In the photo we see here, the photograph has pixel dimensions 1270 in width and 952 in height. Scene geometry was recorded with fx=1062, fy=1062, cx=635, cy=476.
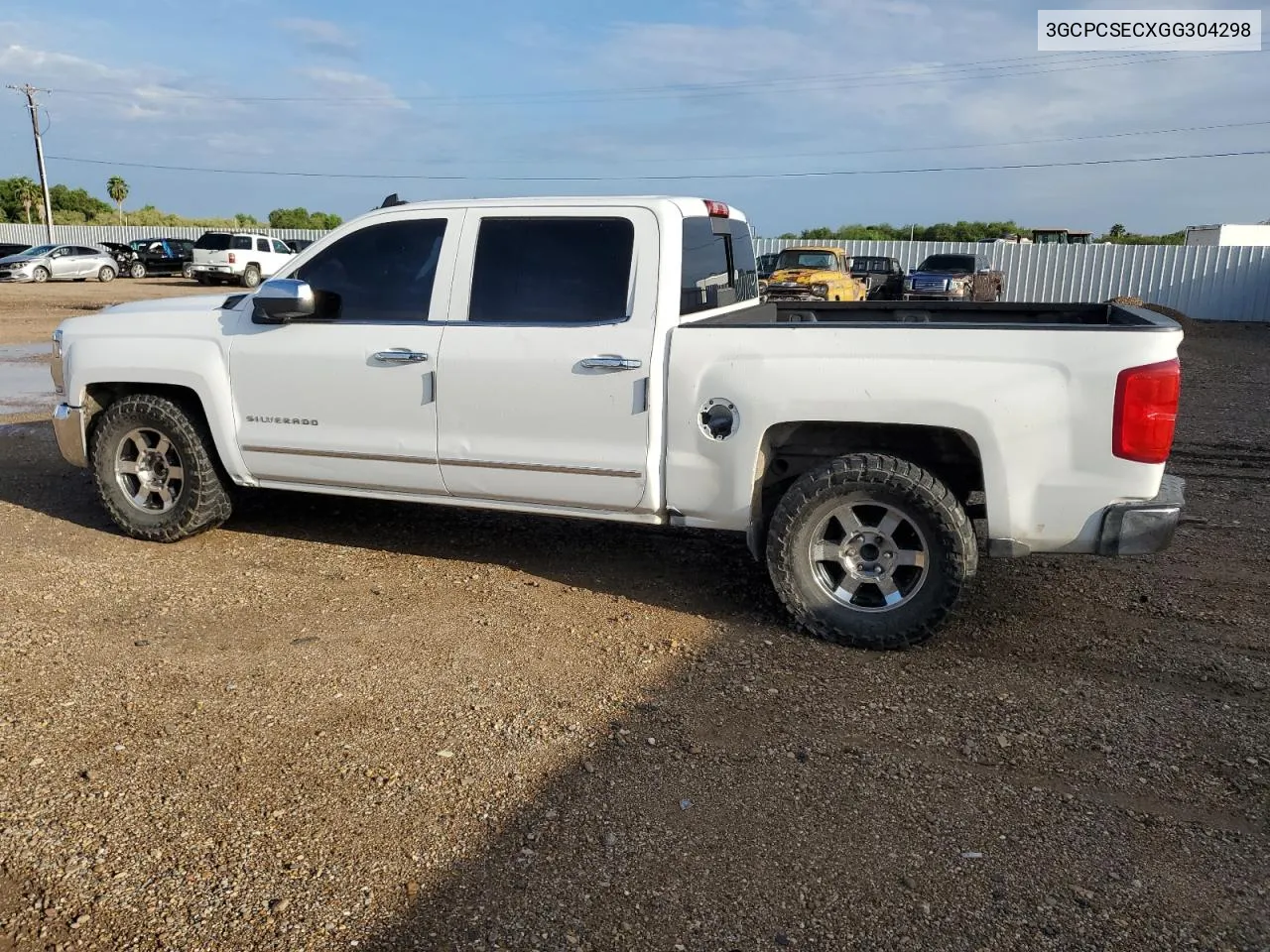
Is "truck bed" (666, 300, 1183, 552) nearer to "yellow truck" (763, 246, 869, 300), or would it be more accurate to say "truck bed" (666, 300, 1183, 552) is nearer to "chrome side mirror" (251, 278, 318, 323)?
"chrome side mirror" (251, 278, 318, 323)

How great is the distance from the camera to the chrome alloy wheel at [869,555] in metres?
4.68

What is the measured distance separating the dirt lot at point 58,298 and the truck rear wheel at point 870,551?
1190 centimetres

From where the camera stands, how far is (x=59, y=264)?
35625 mm

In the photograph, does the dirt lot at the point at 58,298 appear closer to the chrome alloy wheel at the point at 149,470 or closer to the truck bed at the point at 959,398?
the chrome alloy wheel at the point at 149,470

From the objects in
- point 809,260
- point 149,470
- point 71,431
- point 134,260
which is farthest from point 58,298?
point 149,470

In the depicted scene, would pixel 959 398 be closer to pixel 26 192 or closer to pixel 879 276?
pixel 879 276

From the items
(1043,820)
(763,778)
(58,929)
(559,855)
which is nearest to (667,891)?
(559,855)

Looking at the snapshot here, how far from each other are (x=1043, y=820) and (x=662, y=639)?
1921mm

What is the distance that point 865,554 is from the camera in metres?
4.79

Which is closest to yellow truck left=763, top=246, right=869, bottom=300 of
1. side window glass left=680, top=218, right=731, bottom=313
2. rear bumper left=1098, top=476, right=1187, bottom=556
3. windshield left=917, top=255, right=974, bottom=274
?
windshield left=917, top=255, right=974, bottom=274

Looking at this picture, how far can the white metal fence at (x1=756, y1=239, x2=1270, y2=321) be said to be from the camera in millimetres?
30281

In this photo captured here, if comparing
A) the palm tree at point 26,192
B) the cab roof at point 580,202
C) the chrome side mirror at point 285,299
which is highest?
the palm tree at point 26,192

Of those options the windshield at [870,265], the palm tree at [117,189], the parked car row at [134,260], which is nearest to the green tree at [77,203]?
the palm tree at [117,189]

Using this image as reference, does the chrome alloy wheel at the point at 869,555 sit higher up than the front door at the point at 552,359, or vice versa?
the front door at the point at 552,359
